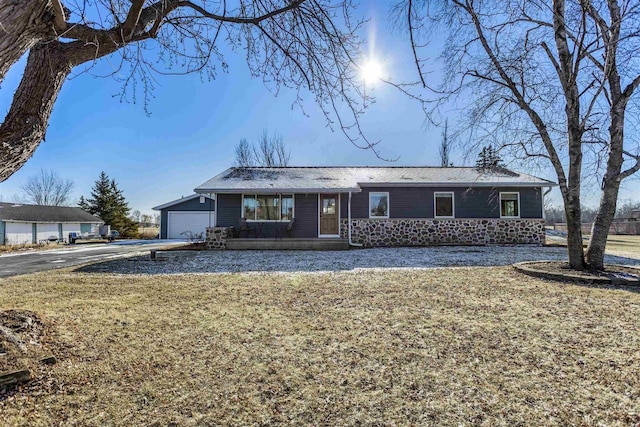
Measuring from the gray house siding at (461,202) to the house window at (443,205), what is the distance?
177mm

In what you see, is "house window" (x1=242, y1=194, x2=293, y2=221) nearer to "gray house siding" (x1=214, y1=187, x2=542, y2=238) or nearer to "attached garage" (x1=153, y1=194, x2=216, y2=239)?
"gray house siding" (x1=214, y1=187, x2=542, y2=238)

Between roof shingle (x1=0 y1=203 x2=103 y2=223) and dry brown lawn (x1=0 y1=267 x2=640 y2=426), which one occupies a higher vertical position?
roof shingle (x1=0 y1=203 x2=103 y2=223)

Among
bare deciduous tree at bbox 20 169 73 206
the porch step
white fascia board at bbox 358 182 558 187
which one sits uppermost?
bare deciduous tree at bbox 20 169 73 206

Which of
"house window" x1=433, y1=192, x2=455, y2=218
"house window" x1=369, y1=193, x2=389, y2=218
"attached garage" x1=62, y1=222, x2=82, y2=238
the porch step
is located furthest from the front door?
"attached garage" x1=62, y1=222, x2=82, y2=238

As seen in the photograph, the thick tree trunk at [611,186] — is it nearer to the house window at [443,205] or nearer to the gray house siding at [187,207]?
the house window at [443,205]

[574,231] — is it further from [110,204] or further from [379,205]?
[110,204]

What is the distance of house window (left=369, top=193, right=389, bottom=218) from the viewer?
1380 cm

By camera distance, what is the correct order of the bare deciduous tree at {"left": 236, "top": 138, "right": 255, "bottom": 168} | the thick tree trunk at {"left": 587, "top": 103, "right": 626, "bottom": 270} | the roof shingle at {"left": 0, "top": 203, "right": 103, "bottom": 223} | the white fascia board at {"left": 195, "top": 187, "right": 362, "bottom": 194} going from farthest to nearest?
the bare deciduous tree at {"left": 236, "top": 138, "right": 255, "bottom": 168}
the roof shingle at {"left": 0, "top": 203, "right": 103, "bottom": 223}
the white fascia board at {"left": 195, "top": 187, "right": 362, "bottom": 194}
the thick tree trunk at {"left": 587, "top": 103, "right": 626, "bottom": 270}

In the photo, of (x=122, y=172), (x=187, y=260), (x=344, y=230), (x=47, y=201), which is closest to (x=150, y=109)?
(x=187, y=260)

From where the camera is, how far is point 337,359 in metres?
2.82

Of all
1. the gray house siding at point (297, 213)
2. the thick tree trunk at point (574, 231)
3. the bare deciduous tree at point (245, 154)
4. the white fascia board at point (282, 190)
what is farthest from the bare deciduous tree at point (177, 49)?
the bare deciduous tree at point (245, 154)

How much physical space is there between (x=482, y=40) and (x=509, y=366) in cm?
664

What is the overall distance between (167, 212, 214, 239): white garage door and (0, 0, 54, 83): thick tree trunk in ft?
64.0

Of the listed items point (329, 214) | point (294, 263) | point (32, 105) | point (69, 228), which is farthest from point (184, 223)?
point (32, 105)
